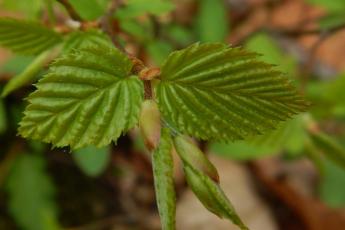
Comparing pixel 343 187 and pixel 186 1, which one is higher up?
pixel 186 1

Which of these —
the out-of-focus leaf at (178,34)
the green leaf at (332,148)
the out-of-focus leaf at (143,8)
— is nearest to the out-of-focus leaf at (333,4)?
the out-of-focus leaf at (178,34)

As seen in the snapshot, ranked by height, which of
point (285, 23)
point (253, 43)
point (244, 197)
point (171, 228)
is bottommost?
point (171, 228)

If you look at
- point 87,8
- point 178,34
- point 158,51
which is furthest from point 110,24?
point 178,34

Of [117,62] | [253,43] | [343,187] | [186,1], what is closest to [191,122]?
[117,62]

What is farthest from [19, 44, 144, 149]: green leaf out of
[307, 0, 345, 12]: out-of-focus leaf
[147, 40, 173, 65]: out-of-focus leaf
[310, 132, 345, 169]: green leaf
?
[307, 0, 345, 12]: out-of-focus leaf

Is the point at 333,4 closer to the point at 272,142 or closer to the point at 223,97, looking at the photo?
the point at 272,142

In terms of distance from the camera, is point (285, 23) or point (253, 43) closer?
point (253, 43)

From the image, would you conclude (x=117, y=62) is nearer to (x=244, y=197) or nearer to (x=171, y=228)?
(x=171, y=228)
